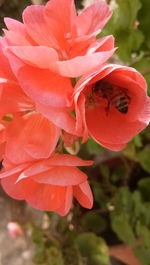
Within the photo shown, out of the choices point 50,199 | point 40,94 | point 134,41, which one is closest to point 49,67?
point 40,94

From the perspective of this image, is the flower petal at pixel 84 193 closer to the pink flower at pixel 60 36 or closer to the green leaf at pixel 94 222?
the pink flower at pixel 60 36

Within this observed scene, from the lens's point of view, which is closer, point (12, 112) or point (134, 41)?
point (12, 112)

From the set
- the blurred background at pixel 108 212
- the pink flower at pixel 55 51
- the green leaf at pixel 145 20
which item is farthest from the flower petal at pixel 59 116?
the green leaf at pixel 145 20

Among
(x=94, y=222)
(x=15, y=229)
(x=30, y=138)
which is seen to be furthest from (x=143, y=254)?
(x=30, y=138)

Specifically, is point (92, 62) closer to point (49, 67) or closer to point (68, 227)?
point (49, 67)

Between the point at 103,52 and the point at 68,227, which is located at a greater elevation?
the point at 103,52

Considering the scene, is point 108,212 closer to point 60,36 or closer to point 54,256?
point 54,256
